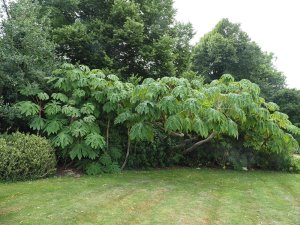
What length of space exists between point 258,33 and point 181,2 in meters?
18.6

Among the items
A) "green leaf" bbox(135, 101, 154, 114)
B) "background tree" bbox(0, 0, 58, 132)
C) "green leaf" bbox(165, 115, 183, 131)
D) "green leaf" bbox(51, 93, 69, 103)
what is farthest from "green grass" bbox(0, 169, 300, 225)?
"background tree" bbox(0, 0, 58, 132)

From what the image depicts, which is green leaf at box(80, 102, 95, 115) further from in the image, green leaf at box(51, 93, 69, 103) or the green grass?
the green grass

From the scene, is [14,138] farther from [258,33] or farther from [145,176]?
[258,33]

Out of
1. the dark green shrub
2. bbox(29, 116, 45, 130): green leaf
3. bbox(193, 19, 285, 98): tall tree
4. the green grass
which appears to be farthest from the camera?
bbox(193, 19, 285, 98): tall tree

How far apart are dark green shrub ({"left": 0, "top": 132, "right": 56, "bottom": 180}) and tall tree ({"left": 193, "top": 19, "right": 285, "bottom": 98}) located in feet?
71.9

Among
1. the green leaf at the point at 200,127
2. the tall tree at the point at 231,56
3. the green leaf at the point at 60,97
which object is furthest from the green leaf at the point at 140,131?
the tall tree at the point at 231,56

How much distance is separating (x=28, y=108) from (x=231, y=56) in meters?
23.3

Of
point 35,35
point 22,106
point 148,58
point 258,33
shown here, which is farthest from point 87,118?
point 258,33

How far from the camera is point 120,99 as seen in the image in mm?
8688

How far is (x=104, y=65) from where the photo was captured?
12445mm

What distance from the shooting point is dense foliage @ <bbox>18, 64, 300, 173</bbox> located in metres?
8.16

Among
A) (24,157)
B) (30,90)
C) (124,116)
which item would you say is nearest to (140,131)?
(124,116)

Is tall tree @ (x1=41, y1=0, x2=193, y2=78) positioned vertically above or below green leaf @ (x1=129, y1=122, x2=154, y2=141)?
above

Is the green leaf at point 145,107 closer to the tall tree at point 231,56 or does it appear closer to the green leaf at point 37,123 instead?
the green leaf at point 37,123
